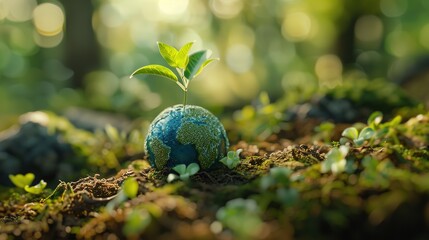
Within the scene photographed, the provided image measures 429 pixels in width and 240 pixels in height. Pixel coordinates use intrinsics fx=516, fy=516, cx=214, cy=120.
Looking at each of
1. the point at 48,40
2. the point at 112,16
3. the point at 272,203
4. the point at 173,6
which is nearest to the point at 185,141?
the point at 272,203

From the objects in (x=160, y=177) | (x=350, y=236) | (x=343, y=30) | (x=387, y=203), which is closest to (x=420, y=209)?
(x=387, y=203)

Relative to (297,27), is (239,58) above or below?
below

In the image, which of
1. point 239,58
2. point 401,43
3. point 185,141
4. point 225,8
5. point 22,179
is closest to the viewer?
point 185,141

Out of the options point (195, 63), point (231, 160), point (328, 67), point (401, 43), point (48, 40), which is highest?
point (195, 63)

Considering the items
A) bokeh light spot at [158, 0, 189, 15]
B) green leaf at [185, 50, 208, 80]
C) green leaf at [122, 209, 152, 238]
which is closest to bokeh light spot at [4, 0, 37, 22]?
bokeh light spot at [158, 0, 189, 15]

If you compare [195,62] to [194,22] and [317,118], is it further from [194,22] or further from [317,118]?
[194,22]

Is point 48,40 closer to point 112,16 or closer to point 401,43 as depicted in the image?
point 112,16

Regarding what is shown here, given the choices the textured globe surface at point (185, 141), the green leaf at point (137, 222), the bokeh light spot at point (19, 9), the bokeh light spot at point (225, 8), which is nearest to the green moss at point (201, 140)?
the textured globe surface at point (185, 141)
